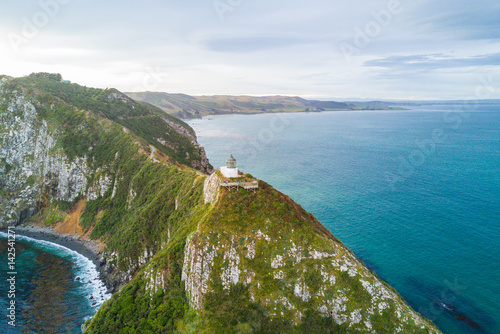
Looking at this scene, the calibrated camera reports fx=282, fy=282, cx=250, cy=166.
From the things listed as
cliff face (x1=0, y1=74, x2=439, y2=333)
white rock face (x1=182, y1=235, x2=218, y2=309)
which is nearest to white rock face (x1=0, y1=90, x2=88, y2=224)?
cliff face (x1=0, y1=74, x2=439, y2=333)

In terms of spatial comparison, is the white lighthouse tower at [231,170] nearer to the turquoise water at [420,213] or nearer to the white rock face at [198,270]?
the white rock face at [198,270]

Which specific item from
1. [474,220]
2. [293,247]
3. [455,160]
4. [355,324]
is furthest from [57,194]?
[455,160]

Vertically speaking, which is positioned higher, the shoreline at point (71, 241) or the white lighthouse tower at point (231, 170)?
the white lighthouse tower at point (231, 170)

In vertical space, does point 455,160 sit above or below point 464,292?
above

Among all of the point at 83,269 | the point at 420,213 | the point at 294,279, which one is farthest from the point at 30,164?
the point at 420,213

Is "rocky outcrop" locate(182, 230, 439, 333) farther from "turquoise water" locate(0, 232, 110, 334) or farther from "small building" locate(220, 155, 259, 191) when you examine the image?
"turquoise water" locate(0, 232, 110, 334)

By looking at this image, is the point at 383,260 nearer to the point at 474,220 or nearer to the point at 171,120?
the point at 474,220

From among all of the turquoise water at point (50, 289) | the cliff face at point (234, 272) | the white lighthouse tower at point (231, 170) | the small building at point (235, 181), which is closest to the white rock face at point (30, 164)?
the turquoise water at point (50, 289)
